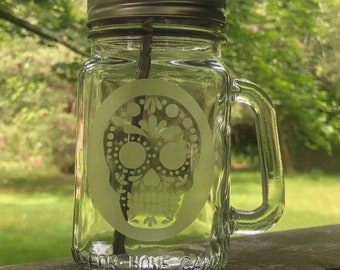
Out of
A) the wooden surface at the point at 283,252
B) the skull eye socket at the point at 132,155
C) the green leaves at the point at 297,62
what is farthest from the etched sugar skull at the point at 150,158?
the green leaves at the point at 297,62

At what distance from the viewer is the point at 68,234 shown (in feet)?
3.96

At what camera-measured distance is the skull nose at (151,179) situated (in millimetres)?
472

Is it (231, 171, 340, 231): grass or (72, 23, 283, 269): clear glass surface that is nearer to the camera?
(72, 23, 283, 269): clear glass surface

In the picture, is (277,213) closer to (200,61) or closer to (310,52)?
(200,61)

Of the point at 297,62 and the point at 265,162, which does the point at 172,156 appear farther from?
the point at 297,62

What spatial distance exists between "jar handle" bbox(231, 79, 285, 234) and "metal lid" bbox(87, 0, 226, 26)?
0.27 feet

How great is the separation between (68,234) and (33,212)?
0.10 meters

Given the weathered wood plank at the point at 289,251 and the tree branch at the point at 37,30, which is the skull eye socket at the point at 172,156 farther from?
the tree branch at the point at 37,30

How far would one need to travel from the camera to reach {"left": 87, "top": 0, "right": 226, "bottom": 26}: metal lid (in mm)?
466

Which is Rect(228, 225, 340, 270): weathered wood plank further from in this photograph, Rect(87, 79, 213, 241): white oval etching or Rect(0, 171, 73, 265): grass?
Rect(0, 171, 73, 265): grass

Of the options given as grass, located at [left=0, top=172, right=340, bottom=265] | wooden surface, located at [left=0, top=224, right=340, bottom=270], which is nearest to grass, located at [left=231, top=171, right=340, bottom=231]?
grass, located at [left=0, top=172, right=340, bottom=265]

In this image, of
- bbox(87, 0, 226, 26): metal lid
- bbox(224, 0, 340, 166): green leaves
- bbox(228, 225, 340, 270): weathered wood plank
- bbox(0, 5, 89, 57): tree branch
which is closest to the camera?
bbox(87, 0, 226, 26): metal lid

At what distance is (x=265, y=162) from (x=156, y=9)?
170 mm

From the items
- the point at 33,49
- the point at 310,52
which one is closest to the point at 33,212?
the point at 33,49
